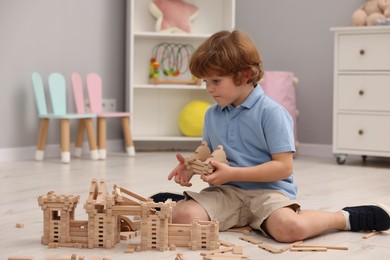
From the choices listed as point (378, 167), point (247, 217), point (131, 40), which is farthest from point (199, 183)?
point (131, 40)

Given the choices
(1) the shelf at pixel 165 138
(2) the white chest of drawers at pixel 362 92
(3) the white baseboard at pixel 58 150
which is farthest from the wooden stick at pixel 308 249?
(1) the shelf at pixel 165 138

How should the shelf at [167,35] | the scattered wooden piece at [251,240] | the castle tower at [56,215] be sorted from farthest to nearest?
the shelf at [167,35] < the scattered wooden piece at [251,240] < the castle tower at [56,215]

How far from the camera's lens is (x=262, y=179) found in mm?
1755

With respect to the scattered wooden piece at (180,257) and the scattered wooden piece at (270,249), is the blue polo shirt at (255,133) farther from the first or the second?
the scattered wooden piece at (180,257)

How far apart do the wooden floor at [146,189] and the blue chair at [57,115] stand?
76 mm

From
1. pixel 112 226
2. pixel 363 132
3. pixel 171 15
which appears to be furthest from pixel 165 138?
pixel 112 226

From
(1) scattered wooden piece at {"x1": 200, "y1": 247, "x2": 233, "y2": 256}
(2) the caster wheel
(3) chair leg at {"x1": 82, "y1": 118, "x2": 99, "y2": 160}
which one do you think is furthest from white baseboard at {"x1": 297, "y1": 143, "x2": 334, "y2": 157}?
(1) scattered wooden piece at {"x1": 200, "y1": 247, "x2": 233, "y2": 256}

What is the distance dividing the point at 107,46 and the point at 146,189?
169cm

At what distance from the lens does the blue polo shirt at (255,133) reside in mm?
1783

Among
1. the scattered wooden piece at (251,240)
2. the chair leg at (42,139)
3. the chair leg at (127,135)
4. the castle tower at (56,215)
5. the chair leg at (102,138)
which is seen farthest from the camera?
the chair leg at (127,135)

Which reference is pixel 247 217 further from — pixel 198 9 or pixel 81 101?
pixel 198 9

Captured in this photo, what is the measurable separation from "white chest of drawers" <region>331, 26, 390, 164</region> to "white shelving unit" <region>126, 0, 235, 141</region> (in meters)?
0.82

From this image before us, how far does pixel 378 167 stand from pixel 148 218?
2.23 meters

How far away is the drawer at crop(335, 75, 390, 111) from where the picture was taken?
350 centimetres
